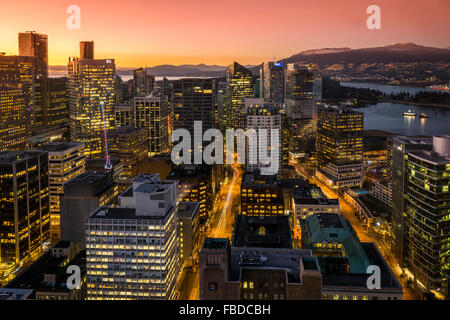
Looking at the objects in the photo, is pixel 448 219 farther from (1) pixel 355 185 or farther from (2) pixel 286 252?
(1) pixel 355 185

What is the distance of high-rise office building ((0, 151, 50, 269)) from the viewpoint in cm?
2295

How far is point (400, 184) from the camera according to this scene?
20344 mm

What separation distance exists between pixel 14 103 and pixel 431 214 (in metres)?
41.3

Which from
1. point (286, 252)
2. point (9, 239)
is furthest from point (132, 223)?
point (9, 239)

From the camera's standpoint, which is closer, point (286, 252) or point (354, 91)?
point (286, 252)

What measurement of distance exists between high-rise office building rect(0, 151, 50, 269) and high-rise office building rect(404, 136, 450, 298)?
63.7ft

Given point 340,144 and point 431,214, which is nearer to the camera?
point 431,214

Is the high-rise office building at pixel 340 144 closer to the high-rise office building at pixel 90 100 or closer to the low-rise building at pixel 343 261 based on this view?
the low-rise building at pixel 343 261

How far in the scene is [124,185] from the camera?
32.3m

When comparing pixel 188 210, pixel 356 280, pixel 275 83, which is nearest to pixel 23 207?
pixel 188 210

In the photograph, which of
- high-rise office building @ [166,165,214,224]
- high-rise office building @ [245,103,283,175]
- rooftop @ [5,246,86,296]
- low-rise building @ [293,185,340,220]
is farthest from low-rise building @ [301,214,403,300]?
high-rise office building @ [245,103,283,175]

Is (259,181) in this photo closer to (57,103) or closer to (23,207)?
(23,207)

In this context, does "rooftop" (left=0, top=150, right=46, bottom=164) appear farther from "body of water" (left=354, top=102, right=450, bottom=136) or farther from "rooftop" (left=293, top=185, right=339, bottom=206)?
"body of water" (left=354, top=102, right=450, bottom=136)

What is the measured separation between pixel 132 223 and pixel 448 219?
1275cm
